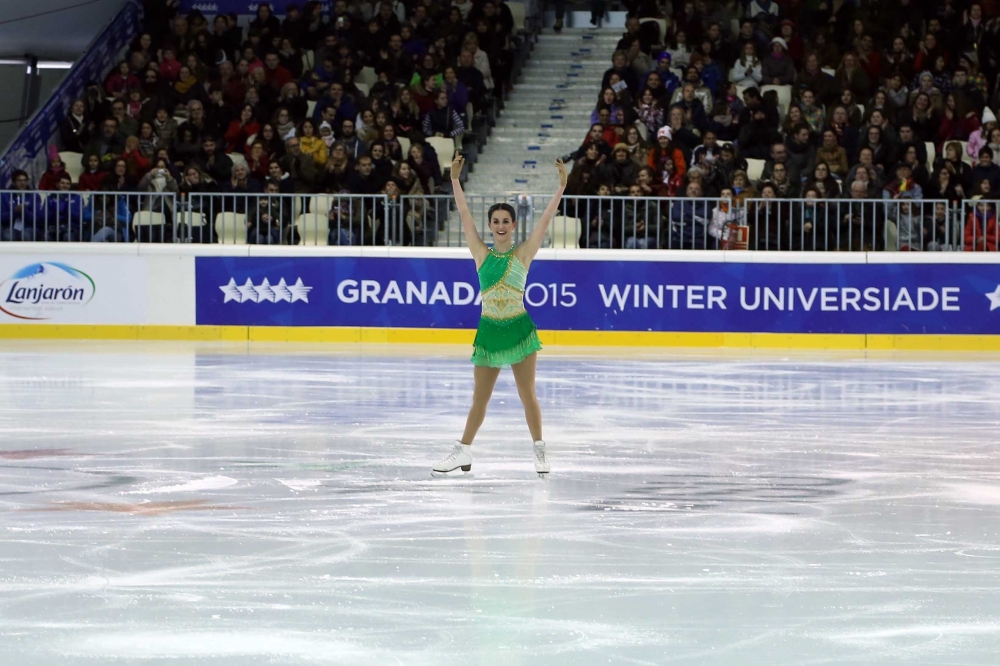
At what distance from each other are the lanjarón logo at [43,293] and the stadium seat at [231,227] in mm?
1766

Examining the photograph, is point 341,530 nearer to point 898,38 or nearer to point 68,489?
point 68,489

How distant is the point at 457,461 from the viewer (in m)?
7.63

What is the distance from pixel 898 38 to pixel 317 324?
942cm

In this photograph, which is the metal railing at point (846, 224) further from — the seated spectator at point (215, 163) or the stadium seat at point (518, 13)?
the stadium seat at point (518, 13)

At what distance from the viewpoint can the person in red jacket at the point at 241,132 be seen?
21.1m

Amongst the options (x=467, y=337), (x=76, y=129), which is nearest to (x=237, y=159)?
(x=76, y=129)

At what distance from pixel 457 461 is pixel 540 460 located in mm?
434

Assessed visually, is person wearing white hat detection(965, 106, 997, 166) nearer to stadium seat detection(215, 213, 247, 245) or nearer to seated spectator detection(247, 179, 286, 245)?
seated spectator detection(247, 179, 286, 245)

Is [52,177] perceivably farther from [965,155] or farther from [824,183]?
[965,155]

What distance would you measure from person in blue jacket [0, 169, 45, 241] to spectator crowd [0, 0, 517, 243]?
0.02 meters

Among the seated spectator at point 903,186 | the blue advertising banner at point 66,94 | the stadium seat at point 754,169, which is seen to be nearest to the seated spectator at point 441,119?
the stadium seat at point 754,169

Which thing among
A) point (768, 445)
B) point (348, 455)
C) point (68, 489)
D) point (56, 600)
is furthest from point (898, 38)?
point (56, 600)

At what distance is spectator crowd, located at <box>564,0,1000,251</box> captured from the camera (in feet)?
60.8

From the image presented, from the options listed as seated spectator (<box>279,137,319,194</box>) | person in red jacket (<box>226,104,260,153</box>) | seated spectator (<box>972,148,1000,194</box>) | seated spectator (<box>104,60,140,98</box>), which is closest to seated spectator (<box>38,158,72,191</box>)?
person in red jacket (<box>226,104,260,153</box>)
